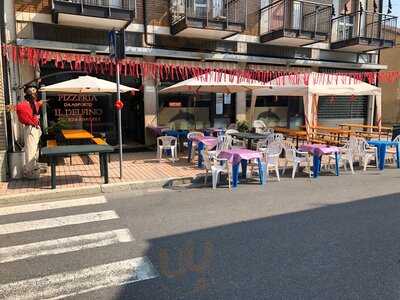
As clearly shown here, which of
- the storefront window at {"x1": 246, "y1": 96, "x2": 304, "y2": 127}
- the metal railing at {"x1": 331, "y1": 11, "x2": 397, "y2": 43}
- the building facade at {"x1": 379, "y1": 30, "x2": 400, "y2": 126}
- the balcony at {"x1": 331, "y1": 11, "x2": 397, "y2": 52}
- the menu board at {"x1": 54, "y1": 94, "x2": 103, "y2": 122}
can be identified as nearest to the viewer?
the menu board at {"x1": 54, "y1": 94, "x2": 103, "y2": 122}

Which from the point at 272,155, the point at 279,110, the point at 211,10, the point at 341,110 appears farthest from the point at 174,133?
the point at 341,110

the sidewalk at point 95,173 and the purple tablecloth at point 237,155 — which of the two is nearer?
the sidewalk at point 95,173

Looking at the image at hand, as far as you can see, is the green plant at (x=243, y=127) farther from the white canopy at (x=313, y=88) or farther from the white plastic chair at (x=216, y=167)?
the white plastic chair at (x=216, y=167)

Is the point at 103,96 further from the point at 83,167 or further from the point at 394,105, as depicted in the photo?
the point at 394,105

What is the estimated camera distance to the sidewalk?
7.59 meters

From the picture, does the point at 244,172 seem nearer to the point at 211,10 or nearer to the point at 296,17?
the point at 211,10

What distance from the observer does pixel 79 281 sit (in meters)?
3.76

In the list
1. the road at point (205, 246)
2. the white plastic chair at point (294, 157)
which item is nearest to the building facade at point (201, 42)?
the white plastic chair at point (294, 157)

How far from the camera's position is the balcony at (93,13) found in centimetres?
1077

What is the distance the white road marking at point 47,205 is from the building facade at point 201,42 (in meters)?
5.85

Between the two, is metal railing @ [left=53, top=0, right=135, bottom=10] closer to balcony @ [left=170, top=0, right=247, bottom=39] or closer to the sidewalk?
balcony @ [left=170, top=0, right=247, bottom=39]

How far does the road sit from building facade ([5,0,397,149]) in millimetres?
6404

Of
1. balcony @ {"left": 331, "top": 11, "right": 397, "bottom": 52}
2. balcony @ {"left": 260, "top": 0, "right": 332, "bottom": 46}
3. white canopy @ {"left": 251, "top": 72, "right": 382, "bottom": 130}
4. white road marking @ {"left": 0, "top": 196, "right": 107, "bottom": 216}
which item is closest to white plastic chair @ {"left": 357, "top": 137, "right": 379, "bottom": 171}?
white canopy @ {"left": 251, "top": 72, "right": 382, "bottom": 130}

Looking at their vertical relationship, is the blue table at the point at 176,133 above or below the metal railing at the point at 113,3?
below
